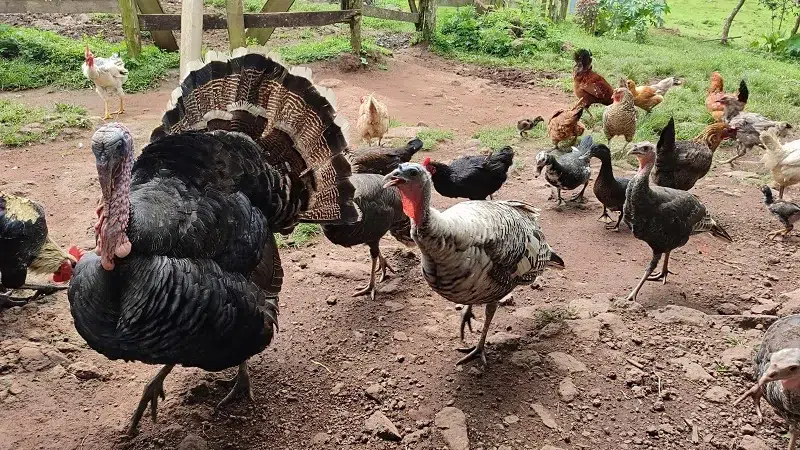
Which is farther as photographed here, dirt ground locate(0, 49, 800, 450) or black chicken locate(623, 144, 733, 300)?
black chicken locate(623, 144, 733, 300)

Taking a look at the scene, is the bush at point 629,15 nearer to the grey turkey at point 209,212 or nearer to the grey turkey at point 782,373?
the grey turkey at point 782,373

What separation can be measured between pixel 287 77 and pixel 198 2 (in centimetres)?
205

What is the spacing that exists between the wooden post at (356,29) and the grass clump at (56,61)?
3681 millimetres

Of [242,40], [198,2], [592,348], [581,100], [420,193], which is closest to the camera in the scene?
Answer: [420,193]

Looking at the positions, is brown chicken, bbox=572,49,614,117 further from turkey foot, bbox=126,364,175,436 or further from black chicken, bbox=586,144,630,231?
turkey foot, bbox=126,364,175,436

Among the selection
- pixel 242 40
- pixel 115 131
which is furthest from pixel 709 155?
pixel 242 40

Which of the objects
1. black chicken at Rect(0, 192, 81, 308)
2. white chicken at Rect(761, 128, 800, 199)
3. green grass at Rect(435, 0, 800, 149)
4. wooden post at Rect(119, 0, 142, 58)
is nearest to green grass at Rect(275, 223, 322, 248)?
black chicken at Rect(0, 192, 81, 308)

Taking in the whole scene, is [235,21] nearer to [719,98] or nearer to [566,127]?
[566,127]

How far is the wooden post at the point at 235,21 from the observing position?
10.5 meters

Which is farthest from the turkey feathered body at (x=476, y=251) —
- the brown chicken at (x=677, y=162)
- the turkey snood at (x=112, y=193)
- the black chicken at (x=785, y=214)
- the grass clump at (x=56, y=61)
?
the grass clump at (x=56, y=61)

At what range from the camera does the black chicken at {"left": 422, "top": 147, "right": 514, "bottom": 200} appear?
6.35 m

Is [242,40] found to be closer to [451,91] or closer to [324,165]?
[451,91]

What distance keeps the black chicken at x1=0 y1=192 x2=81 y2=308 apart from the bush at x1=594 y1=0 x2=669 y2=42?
1627 cm

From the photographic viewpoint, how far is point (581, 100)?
9500 millimetres
